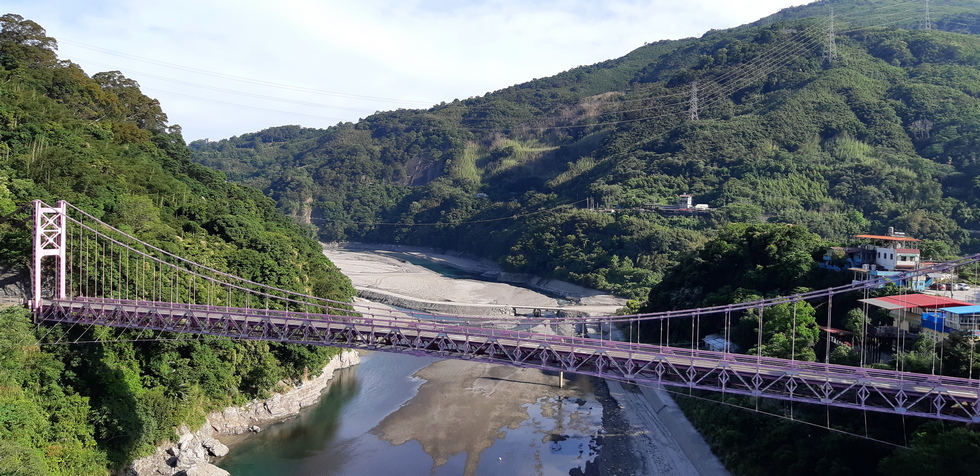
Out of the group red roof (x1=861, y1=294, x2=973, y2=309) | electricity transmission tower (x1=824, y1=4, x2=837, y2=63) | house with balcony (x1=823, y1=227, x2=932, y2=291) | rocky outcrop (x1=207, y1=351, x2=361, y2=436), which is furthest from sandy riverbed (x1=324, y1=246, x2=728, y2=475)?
electricity transmission tower (x1=824, y1=4, x2=837, y2=63)

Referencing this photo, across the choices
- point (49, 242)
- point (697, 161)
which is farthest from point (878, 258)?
point (697, 161)

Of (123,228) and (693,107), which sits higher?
(693,107)

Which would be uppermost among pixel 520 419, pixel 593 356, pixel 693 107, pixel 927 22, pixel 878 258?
pixel 927 22

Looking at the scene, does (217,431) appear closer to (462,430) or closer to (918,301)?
(462,430)

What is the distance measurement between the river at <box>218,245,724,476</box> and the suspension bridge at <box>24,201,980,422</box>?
432cm

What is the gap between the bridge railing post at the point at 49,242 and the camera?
20.1m

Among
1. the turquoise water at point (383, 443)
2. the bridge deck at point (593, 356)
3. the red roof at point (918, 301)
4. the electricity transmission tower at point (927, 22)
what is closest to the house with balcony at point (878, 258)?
the red roof at point (918, 301)

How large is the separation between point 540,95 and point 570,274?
9911 cm

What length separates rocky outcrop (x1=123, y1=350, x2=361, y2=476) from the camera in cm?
1994

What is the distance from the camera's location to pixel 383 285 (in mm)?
60031

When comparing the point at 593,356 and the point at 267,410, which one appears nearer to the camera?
the point at 593,356

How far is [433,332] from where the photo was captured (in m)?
20.0

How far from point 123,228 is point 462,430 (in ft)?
47.3

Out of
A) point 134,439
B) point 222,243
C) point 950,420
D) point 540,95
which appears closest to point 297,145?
point 540,95
